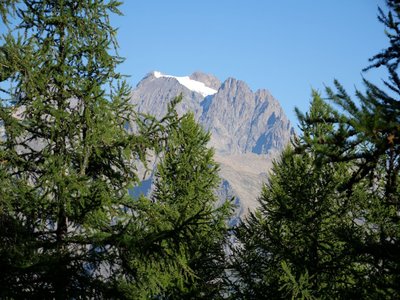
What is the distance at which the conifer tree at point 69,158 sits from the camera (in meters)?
6.90

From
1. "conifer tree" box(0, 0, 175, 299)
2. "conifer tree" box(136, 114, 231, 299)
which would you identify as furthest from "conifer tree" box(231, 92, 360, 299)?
"conifer tree" box(0, 0, 175, 299)

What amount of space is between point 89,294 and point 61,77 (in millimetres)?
3756

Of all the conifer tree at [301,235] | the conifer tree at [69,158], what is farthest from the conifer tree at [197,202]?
the conifer tree at [69,158]

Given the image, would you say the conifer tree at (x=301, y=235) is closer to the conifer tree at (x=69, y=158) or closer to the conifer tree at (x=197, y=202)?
the conifer tree at (x=197, y=202)

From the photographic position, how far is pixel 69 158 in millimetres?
7824

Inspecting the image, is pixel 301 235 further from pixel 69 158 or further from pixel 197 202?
pixel 69 158

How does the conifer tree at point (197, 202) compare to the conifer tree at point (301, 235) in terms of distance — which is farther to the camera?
the conifer tree at point (197, 202)

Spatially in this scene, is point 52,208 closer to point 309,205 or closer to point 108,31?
point 108,31

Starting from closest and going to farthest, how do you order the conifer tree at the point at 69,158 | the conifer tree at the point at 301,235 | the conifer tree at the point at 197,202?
the conifer tree at the point at 69,158, the conifer tree at the point at 301,235, the conifer tree at the point at 197,202

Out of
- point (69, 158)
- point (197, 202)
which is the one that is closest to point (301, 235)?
point (197, 202)

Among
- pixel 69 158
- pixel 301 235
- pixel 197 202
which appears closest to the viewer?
pixel 69 158

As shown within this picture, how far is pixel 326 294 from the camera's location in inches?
460

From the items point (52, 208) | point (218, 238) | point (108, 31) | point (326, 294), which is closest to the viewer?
point (52, 208)

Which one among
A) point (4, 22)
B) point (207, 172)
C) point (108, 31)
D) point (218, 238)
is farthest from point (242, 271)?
point (4, 22)
